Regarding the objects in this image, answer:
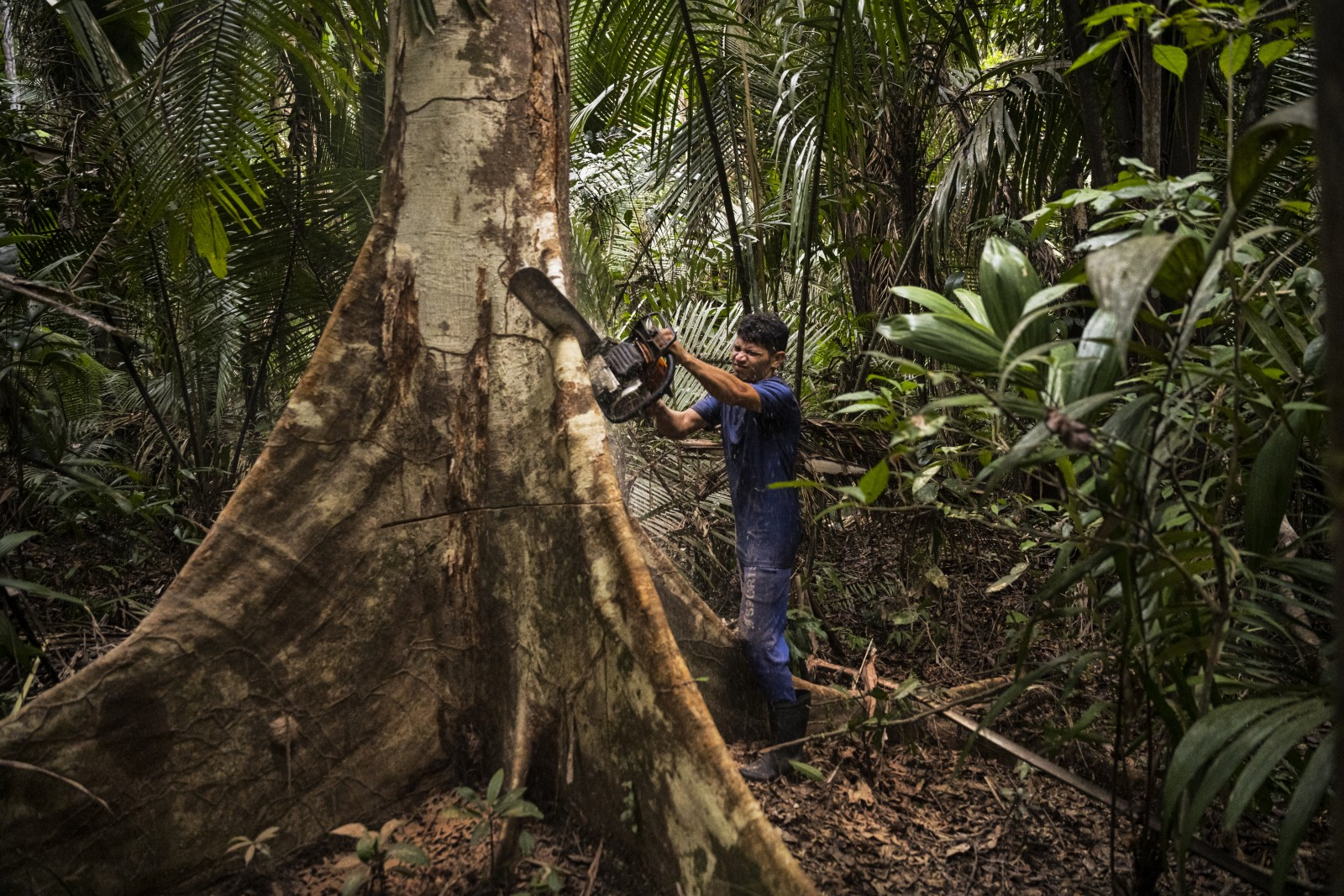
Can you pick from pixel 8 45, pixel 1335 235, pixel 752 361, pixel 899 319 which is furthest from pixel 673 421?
pixel 8 45

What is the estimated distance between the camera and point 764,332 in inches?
123

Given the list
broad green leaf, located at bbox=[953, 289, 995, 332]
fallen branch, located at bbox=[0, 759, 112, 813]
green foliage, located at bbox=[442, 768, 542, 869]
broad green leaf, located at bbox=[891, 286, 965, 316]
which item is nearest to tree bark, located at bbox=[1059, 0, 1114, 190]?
broad green leaf, located at bbox=[953, 289, 995, 332]

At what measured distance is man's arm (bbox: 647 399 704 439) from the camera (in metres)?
3.11

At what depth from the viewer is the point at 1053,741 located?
74.6 inches

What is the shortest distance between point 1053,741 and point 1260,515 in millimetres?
626

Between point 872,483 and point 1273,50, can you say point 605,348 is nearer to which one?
point 872,483

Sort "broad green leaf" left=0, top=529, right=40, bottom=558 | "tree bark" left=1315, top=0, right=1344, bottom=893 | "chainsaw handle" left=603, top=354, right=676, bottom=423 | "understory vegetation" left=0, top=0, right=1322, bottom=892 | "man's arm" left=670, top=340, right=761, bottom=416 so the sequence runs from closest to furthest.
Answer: "tree bark" left=1315, top=0, right=1344, bottom=893
"understory vegetation" left=0, top=0, right=1322, bottom=892
"broad green leaf" left=0, top=529, right=40, bottom=558
"chainsaw handle" left=603, top=354, right=676, bottom=423
"man's arm" left=670, top=340, right=761, bottom=416

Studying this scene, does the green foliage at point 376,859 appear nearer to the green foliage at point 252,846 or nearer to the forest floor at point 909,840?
the forest floor at point 909,840

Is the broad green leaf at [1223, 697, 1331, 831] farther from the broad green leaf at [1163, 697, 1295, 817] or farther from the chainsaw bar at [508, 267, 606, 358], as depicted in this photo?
the chainsaw bar at [508, 267, 606, 358]

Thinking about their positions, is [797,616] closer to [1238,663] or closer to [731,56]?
[1238,663]

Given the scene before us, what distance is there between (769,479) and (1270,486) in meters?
1.64

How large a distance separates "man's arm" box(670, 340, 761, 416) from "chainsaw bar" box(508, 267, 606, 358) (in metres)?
0.29

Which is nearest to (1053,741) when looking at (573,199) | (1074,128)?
(1074,128)

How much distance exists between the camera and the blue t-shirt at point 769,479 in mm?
3037
